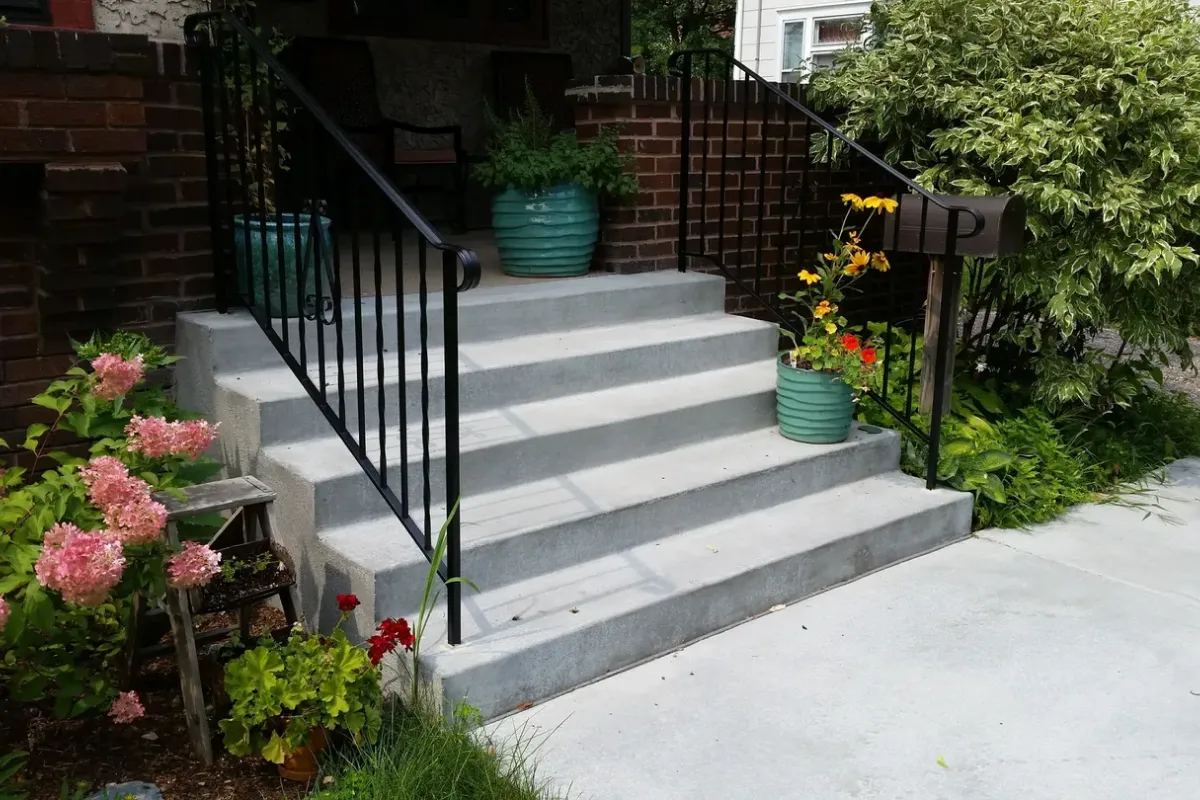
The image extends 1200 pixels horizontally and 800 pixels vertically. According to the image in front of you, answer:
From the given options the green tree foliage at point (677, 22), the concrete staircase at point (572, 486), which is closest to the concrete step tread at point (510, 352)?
the concrete staircase at point (572, 486)

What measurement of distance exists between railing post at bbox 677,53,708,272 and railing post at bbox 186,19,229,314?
186cm

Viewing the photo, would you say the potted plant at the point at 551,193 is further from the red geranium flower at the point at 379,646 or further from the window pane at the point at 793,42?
the window pane at the point at 793,42

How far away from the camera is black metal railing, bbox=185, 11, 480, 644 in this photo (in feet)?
7.85

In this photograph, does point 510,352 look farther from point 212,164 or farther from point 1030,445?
point 1030,445

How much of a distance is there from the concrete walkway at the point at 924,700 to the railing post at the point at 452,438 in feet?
0.92

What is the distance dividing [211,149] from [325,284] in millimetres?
622

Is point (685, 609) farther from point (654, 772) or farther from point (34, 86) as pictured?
point (34, 86)

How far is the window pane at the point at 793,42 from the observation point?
32.9 feet

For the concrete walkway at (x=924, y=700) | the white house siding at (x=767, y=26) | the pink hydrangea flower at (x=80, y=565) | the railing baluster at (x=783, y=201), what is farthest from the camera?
the white house siding at (x=767, y=26)

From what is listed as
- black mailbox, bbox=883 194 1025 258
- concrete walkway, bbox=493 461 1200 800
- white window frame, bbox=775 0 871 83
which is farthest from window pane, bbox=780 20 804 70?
concrete walkway, bbox=493 461 1200 800

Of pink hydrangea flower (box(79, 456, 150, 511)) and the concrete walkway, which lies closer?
pink hydrangea flower (box(79, 456, 150, 511))

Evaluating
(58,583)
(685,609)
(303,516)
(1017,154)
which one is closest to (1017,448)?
(1017,154)

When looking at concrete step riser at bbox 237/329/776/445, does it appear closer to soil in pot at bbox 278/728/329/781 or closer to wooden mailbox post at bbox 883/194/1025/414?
wooden mailbox post at bbox 883/194/1025/414

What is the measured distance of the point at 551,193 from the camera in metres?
4.11
